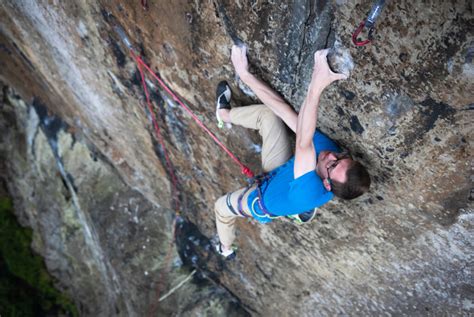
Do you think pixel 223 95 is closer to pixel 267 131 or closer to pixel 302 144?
pixel 267 131

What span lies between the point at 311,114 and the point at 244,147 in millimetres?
1214

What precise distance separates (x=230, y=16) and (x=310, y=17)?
1.91 feet

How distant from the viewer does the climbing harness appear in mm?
2069

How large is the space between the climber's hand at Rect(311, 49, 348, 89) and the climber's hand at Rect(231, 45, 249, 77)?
562 mm

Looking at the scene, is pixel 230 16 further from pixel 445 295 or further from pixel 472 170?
pixel 445 295

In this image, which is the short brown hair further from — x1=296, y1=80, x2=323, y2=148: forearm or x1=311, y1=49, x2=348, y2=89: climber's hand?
x1=311, y1=49, x2=348, y2=89: climber's hand

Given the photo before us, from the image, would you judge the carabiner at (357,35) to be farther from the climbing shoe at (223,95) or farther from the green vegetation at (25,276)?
the green vegetation at (25,276)

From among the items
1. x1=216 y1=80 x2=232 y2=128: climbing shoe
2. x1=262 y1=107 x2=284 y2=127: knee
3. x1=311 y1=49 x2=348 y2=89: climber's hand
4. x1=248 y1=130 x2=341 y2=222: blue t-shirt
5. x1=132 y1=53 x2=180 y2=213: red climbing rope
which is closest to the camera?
x1=311 y1=49 x2=348 y2=89: climber's hand

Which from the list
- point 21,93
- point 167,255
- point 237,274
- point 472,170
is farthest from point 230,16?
point 21,93

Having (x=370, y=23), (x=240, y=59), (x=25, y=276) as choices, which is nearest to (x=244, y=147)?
(x=240, y=59)

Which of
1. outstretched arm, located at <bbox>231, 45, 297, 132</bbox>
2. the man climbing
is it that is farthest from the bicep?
outstretched arm, located at <bbox>231, 45, 297, 132</bbox>

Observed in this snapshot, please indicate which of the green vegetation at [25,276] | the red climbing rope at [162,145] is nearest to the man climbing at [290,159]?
the red climbing rope at [162,145]

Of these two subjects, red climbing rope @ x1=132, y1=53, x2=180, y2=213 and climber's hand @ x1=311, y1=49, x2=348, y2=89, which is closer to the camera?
climber's hand @ x1=311, y1=49, x2=348, y2=89

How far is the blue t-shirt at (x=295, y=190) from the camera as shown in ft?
8.75
